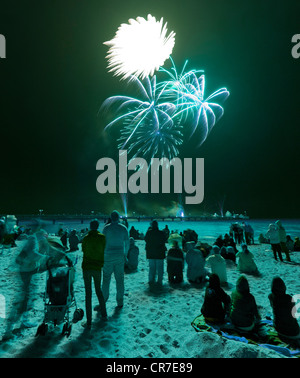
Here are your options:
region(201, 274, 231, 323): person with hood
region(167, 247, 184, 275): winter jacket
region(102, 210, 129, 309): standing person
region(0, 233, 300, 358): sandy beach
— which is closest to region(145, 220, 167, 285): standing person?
region(167, 247, 184, 275): winter jacket

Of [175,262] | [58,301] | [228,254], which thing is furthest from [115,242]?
[228,254]

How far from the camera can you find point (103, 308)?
4.53m

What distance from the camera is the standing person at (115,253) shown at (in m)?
4.92

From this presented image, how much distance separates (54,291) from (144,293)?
3185 mm

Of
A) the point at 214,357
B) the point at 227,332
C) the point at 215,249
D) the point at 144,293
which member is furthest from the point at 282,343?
the point at 215,249

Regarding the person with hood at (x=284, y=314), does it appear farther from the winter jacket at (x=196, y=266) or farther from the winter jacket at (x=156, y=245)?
the winter jacket at (x=196, y=266)

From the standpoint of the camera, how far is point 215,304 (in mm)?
4203

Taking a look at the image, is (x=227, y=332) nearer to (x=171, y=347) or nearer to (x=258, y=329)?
(x=258, y=329)

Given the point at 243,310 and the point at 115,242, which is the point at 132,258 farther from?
the point at 243,310

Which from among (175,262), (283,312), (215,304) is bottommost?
(175,262)

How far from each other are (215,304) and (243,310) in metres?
0.51
